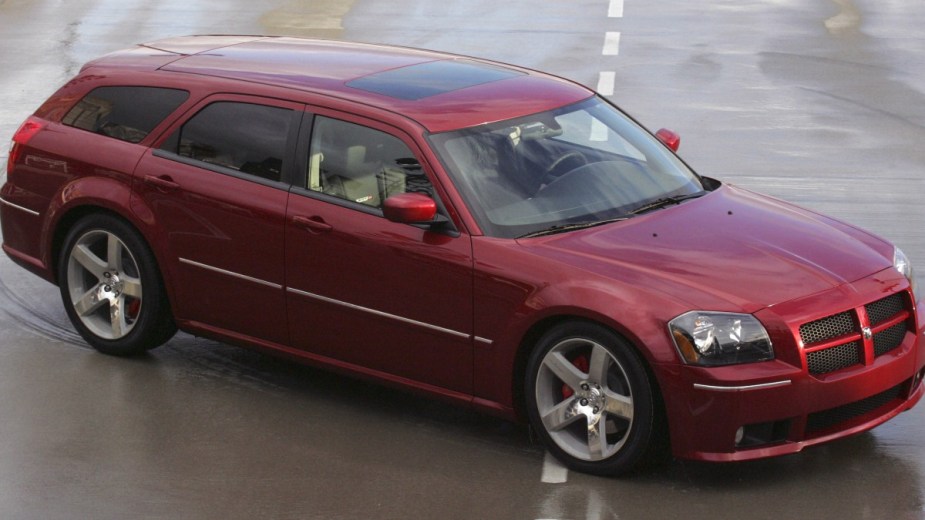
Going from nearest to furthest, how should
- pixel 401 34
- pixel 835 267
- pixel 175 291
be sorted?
pixel 835 267 < pixel 175 291 < pixel 401 34

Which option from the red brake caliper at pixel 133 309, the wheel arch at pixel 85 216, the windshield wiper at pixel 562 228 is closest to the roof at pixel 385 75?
the windshield wiper at pixel 562 228

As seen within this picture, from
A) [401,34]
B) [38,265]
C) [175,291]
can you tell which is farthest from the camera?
[401,34]

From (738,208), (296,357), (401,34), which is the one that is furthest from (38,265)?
(401,34)

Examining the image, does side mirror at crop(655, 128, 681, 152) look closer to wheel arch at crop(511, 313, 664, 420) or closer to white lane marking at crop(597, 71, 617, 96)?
wheel arch at crop(511, 313, 664, 420)

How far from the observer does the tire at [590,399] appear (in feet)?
21.0

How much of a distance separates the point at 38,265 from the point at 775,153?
6.87 m

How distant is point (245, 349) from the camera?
848 cm

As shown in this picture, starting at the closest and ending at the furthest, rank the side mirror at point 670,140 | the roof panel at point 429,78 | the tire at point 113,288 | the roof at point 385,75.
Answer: the roof at point 385,75, the roof panel at point 429,78, the tire at point 113,288, the side mirror at point 670,140

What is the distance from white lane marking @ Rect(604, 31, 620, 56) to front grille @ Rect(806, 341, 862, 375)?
11.9 m

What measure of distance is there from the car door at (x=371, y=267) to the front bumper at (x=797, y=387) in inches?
43.8

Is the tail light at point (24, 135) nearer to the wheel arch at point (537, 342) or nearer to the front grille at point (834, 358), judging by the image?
the wheel arch at point (537, 342)

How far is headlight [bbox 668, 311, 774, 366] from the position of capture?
20.5 ft

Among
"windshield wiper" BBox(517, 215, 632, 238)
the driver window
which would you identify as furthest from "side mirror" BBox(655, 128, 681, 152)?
the driver window

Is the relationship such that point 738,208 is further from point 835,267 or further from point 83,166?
point 83,166
